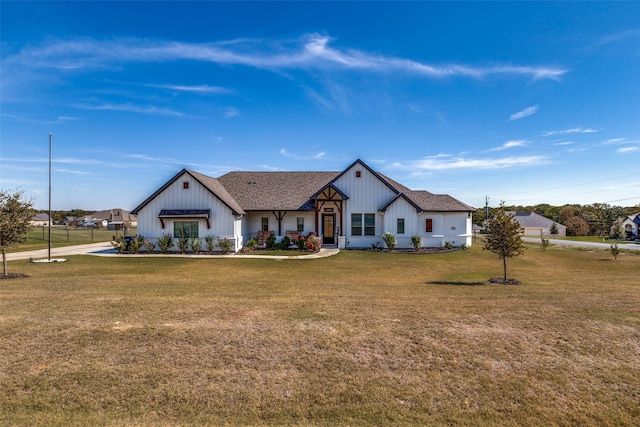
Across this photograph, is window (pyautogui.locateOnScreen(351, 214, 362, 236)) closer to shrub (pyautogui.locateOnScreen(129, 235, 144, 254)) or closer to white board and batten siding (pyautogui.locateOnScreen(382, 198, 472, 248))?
white board and batten siding (pyautogui.locateOnScreen(382, 198, 472, 248))

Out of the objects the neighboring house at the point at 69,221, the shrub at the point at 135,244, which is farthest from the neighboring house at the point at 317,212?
the neighboring house at the point at 69,221

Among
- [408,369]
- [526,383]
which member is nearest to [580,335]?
[526,383]

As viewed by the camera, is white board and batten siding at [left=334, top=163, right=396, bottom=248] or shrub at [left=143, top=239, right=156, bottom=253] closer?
shrub at [left=143, top=239, right=156, bottom=253]

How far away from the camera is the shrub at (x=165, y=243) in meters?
24.9

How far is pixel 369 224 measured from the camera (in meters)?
28.7

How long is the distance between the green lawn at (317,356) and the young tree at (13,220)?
3763mm

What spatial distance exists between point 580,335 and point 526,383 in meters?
3.21

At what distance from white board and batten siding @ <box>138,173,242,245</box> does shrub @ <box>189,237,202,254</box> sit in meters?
0.42

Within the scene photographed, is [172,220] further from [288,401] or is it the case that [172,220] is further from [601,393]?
[601,393]

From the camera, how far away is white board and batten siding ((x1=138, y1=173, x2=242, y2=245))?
25.8 m

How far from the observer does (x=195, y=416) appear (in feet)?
15.8

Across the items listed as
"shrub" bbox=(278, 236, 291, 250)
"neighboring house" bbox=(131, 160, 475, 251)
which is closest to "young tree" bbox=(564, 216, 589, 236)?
"neighboring house" bbox=(131, 160, 475, 251)

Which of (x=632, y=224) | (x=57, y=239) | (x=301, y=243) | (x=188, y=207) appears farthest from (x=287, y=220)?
(x=632, y=224)

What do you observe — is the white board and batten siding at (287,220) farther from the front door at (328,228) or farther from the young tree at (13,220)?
the young tree at (13,220)
